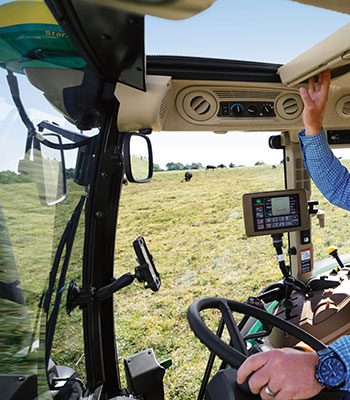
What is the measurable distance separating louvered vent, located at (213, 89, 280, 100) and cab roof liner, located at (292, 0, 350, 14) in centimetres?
107

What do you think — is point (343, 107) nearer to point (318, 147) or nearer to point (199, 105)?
point (318, 147)

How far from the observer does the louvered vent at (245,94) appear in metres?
1.62

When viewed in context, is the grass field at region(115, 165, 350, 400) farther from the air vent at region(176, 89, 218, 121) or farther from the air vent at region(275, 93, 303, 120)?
the air vent at region(275, 93, 303, 120)

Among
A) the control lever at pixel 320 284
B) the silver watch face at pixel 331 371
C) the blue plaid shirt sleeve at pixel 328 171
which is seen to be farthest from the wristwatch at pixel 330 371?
the control lever at pixel 320 284

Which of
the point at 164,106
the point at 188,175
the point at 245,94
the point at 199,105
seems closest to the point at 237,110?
the point at 245,94

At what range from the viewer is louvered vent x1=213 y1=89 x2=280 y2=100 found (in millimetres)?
1615

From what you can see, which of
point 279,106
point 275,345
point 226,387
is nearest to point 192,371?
point 275,345

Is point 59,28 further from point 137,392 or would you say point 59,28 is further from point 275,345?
point 275,345

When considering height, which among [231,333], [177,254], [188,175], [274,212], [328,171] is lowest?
[177,254]

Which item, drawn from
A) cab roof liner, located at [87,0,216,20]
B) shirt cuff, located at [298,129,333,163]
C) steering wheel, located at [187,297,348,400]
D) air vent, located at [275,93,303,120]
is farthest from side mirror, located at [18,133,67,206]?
air vent, located at [275,93,303,120]

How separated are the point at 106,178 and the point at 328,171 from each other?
1.13m

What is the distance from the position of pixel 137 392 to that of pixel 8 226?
1315mm

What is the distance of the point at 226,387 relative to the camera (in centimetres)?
80

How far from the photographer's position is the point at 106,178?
4.74 feet
